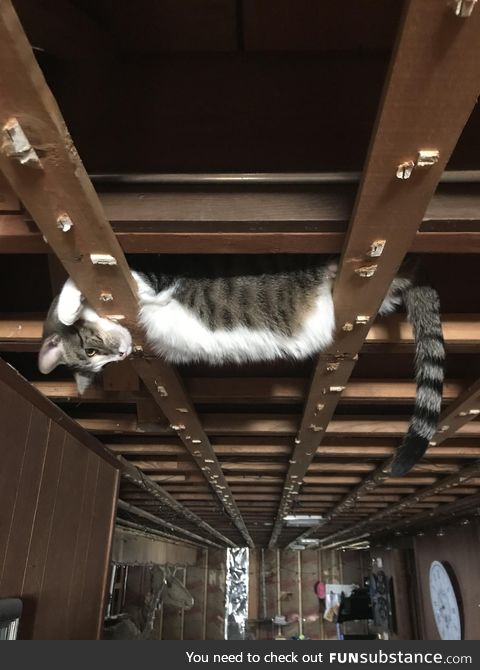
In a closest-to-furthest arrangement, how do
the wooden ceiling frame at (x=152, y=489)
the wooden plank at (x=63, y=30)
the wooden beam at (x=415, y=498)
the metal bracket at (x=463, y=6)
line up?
the metal bracket at (x=463, y=6) → the wooden plank at (x=63, y=30) → the wooden ceiling frame at (x=152, y=489) → the wooden beam at (x=415, y=498)

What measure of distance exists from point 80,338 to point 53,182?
0.64 metres

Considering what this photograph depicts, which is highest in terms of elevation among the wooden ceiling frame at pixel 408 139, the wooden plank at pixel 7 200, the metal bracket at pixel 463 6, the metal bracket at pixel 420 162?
the wooden plank at pixel 7 200

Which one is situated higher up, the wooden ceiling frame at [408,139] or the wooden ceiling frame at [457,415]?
the wooden ceiling frame at [457,415]

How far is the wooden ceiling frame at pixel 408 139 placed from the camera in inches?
20.7

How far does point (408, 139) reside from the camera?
0.65 meters

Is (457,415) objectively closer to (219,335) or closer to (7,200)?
→ (219,335)

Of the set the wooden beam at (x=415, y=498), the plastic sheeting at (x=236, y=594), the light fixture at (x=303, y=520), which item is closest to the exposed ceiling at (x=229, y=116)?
the wooden beam at (x=415, y=498)

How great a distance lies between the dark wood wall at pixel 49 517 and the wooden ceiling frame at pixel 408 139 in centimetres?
102

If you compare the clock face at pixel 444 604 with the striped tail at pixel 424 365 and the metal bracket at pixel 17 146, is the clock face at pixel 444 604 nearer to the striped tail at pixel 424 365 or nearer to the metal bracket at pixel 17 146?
the striped tail at pixel 424 365

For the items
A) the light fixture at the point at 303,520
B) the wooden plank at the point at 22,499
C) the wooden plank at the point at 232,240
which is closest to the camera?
the wooden plank at the point at 232,240

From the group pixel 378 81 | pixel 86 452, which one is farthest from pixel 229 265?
pixel 86 452

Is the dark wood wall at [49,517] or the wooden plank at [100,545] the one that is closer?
the dark wood wall at [49,517]

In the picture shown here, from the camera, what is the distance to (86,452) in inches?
85.0

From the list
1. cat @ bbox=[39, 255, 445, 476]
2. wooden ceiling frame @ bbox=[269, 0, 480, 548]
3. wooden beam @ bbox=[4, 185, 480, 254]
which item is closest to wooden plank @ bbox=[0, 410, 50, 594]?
cat @ bbox=[39, 255, 445, 476]
